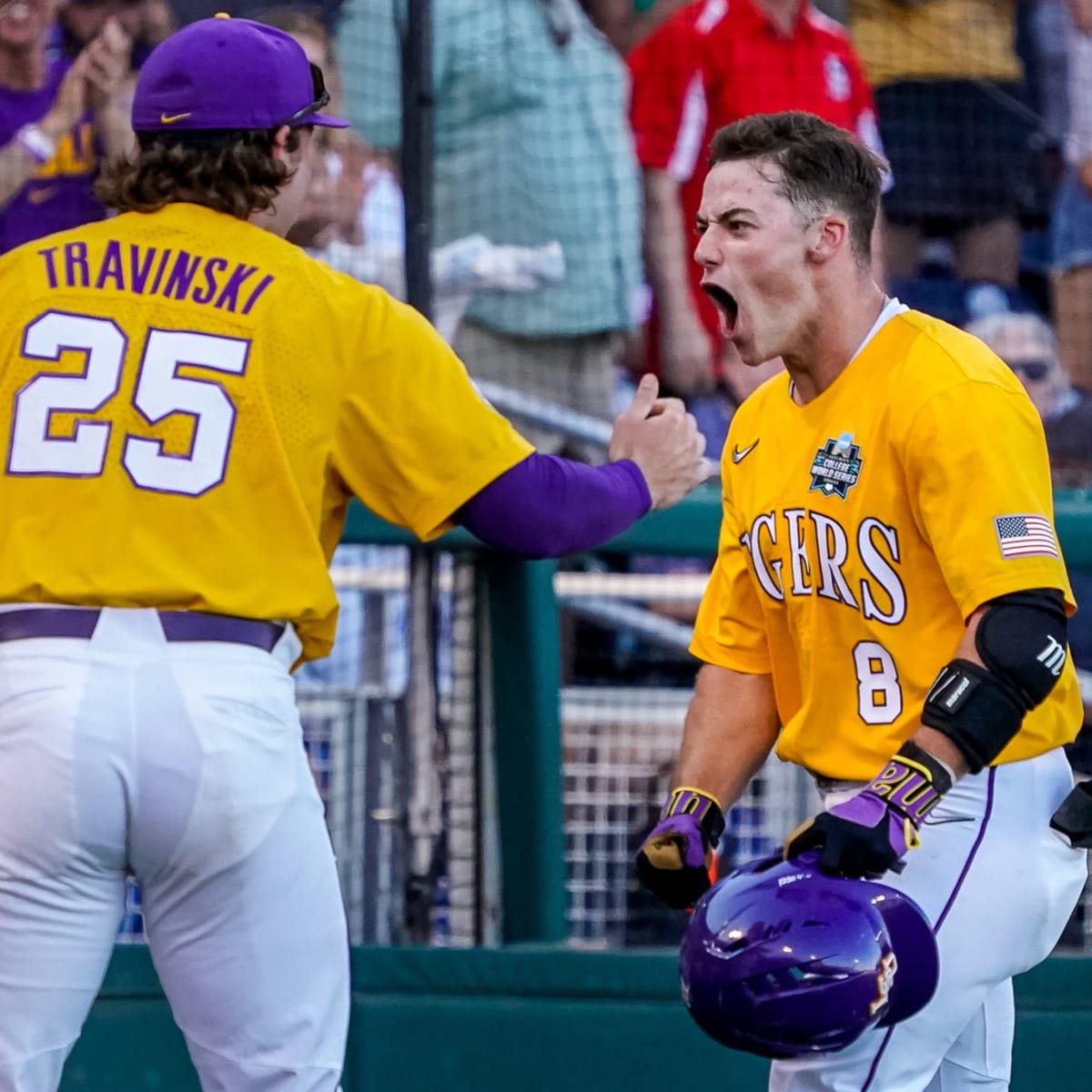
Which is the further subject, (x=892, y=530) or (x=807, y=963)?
(x=892, y=530)

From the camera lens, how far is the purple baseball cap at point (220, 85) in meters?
2.57

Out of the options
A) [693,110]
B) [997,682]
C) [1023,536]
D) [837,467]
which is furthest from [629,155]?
[997,682]

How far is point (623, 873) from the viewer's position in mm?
4152

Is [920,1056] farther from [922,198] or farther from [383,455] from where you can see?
[922,198]

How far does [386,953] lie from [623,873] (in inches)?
24.1

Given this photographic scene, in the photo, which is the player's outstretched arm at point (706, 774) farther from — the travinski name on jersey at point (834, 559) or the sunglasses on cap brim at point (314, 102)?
the sunglasses on cap brim at point (314, 102)

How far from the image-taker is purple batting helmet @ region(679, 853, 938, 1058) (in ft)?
7.71

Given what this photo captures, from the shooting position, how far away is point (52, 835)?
2350 mm

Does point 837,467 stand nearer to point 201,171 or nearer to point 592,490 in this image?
point 592,490

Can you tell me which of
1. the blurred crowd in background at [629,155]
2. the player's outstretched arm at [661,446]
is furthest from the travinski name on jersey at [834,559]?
the blurred crowd in background at [629,155]

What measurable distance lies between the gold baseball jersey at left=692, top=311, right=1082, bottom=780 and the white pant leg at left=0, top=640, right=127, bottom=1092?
1053 millimetres

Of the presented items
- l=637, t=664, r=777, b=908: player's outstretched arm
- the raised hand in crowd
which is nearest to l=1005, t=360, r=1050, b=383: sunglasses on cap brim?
the raised hand in crowd

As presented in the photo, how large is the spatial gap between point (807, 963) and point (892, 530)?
65cm

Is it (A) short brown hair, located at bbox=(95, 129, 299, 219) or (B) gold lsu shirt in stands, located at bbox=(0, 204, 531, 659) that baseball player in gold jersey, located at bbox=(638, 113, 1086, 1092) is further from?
(A) short brown hair, located at bbox=(95, 129, 299, 219)
